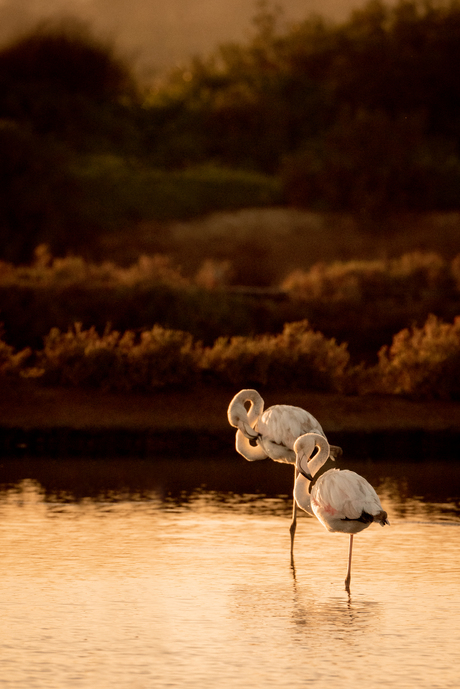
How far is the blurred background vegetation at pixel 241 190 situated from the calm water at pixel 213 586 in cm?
537

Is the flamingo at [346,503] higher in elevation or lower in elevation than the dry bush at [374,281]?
lower

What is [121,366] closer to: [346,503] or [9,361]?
[9,361]

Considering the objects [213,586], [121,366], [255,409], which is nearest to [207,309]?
[121,366]

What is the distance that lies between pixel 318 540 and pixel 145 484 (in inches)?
106

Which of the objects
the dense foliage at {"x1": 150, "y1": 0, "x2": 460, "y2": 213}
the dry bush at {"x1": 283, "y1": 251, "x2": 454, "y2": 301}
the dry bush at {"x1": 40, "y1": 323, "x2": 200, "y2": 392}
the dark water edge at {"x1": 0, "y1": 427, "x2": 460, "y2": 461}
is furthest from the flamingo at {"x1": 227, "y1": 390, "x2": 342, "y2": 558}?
the dense foliage at {"x1": 150, "y1": 0, "x2": 460, "y2": 213}

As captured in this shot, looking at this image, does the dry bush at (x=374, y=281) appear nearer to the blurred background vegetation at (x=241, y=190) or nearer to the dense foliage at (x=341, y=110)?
the blurred background vegetation at (x=241, y=190)

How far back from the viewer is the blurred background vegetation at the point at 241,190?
22.8 meters

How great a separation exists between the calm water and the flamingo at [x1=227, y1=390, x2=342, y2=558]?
552 mm

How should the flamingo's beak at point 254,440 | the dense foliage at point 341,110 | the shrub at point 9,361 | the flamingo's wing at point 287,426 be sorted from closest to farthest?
the flamingo's wing at point 287,426, the flamingo's beak at point 254,440, the shrub at point 9,361, the dense foliage at point 341,110

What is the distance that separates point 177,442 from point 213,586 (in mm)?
6635

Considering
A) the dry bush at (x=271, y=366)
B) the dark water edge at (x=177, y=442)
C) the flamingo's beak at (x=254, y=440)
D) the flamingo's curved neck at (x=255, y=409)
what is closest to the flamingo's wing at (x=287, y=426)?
the flamingo's beak at (x=254, y=440)

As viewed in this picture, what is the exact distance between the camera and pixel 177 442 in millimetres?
15000

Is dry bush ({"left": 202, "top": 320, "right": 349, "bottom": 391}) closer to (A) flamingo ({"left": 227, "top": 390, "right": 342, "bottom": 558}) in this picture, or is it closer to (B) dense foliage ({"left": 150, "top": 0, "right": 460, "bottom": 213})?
(A) flamingo ({"left": 227, "top": 390, "right": 342, "bottom": 558})

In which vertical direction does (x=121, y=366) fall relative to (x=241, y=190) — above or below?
below
